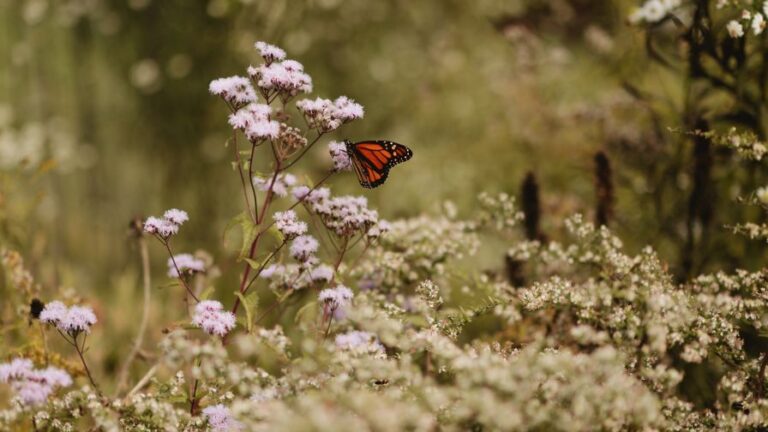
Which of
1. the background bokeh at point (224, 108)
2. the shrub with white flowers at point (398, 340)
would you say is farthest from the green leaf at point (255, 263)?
the background bokeh at point (224, 108)

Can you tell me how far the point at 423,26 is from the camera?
21.2 ft

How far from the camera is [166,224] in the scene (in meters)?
1.95

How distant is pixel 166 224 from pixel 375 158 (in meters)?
0.74

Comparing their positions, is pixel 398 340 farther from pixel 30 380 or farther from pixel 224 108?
pixel 224 108

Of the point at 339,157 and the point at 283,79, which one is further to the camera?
the point at 339,157

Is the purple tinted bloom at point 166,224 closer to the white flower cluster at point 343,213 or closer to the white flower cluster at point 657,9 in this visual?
the white flower cluster at point 343,213

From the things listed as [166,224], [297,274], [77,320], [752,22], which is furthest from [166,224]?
[752,22]

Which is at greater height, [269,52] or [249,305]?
[269,52]

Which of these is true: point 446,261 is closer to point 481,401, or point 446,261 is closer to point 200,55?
point 481,401

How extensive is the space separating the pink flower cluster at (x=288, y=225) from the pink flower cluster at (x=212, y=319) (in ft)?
0.88

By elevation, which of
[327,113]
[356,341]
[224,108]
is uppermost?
[224,108]

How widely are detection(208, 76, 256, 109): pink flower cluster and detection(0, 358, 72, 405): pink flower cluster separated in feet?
2.74

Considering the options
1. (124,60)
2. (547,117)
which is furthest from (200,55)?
(547,117)

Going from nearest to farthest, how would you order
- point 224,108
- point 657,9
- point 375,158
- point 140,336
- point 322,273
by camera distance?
1. point 322,273
2. point 375,158
3. point 140,336
4. point 657,9
5. point 224,108
